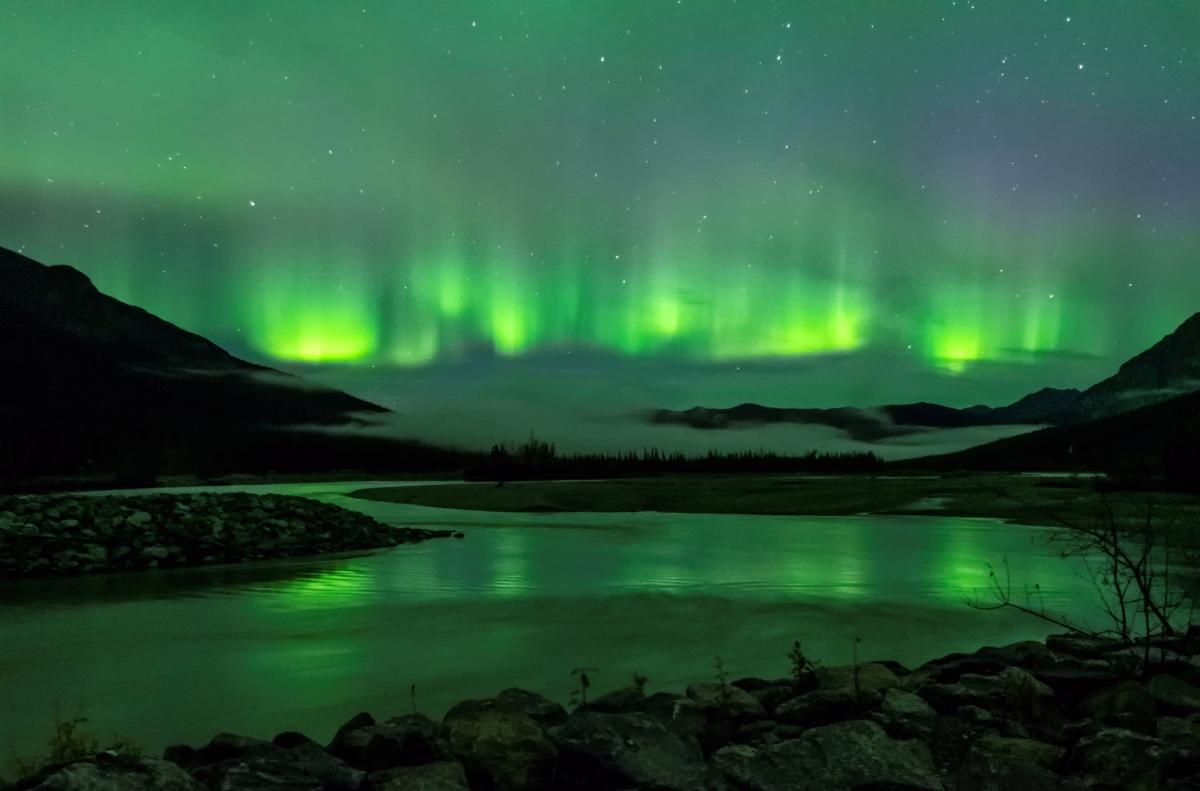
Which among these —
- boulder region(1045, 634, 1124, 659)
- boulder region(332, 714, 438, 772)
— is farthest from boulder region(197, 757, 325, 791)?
boulder region(1045, 634, 1124, 659)

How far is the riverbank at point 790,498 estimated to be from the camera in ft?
107

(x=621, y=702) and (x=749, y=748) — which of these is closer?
(x=749, y=748)

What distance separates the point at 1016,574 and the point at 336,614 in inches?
503

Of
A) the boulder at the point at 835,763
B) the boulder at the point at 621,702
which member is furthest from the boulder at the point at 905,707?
the boulder at the point at 621,702

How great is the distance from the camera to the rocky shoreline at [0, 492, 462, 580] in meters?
19.5

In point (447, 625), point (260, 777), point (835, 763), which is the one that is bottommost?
point (447, 625)

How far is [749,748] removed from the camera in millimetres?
5566

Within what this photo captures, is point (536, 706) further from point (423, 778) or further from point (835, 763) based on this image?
point (835, 763)

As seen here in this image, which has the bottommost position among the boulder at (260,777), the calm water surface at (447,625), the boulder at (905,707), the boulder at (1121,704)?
the calm water surface at (447,625)

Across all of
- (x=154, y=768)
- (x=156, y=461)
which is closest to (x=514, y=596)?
(x=154, y=768)

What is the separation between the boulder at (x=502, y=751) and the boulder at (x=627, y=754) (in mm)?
117

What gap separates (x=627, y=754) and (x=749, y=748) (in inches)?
34.3

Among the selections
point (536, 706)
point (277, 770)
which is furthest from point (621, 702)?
point (277, 770)

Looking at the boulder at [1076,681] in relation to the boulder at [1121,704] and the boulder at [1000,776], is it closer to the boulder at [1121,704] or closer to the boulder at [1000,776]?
the boulder at [1121,704]
